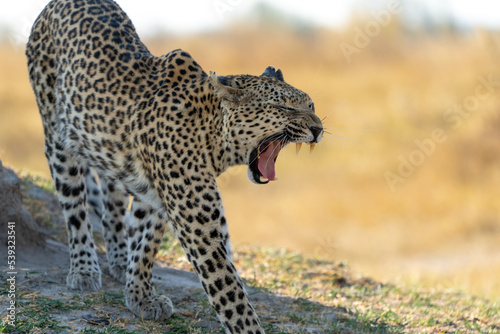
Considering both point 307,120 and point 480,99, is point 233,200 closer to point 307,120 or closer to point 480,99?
point 480,99

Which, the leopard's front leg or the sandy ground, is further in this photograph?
the sandy ground

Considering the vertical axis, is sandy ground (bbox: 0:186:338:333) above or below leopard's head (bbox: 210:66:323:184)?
below

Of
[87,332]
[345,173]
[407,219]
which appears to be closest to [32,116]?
[345,173]

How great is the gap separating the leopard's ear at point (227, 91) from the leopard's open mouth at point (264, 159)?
361 millimetres

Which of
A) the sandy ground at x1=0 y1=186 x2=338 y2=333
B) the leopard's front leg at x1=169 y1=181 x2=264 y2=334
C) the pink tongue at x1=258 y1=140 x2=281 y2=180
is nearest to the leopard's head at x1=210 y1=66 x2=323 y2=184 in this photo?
the pink tongue at x1=258 y1=140 x2=281 y2=180

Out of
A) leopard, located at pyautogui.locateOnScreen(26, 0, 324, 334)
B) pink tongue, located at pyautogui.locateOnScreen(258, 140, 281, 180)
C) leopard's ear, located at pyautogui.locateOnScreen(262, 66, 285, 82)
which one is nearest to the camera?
→ leopard, located at pyautogui.locateOnScreen(26, 0, 324, 334)

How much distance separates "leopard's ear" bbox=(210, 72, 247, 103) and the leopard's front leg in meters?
0.63

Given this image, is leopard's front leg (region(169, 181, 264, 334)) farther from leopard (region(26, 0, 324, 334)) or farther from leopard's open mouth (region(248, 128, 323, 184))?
leopard's open mouth (region(248, 128, 323, 184))

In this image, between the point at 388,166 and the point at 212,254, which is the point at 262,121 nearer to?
the point at 212,254

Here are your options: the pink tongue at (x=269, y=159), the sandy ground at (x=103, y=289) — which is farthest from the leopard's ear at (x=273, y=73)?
the sandy ground at (x=103, y=289)

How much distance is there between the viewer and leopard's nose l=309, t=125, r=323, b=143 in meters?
4.79

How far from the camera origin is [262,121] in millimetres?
4844

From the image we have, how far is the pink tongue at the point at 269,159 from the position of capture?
4930 mm

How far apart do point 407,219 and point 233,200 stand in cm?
508
